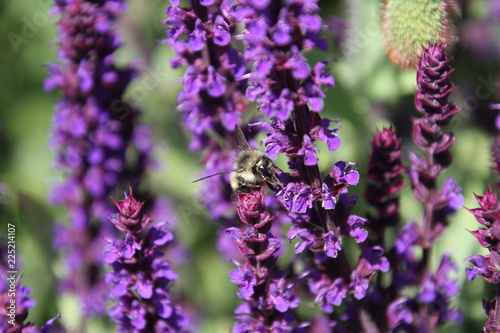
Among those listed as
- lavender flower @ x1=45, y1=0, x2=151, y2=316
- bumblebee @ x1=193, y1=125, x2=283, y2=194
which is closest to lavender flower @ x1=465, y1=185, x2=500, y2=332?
bumblebee @ x1=193, y1=125, x2=283, y2=194

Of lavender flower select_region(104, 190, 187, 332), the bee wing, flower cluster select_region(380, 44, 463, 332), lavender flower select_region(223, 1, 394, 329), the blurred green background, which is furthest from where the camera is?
the blurred green background

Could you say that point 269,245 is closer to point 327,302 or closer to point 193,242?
point 327,302

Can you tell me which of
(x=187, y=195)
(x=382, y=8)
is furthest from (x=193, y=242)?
(x=382, y=8)

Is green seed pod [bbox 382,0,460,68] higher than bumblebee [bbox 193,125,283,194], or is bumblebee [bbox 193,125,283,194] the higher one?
green seed pod [bbox 382,0,460,68]

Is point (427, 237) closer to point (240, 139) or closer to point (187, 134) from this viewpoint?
point (240, 139)

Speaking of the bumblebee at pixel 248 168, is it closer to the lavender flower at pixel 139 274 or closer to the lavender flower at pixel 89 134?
the lavender flower at pixel 139 274

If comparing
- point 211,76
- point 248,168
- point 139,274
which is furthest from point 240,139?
point 139,274

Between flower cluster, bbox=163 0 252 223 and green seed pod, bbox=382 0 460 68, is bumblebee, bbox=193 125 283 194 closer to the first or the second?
flower cluster, bbox=163 0 252 223
